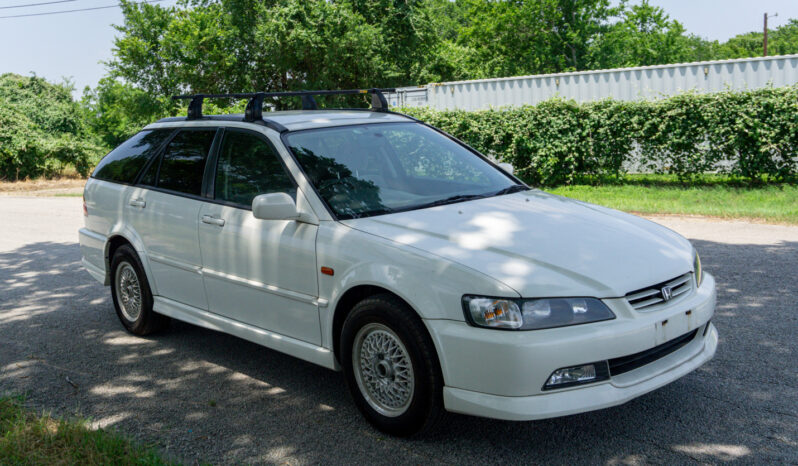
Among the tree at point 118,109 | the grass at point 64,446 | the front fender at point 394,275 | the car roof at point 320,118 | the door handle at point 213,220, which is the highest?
the tree at point 118,109

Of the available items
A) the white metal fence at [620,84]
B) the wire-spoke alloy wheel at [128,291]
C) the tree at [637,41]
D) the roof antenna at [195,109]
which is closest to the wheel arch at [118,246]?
the wire-spoke alloy wheel at [128,291]

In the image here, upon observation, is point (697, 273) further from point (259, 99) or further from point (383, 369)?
point (259, 99)

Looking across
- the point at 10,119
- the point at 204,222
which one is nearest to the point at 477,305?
the point at 204,222

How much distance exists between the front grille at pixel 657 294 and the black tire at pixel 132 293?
12.8ft

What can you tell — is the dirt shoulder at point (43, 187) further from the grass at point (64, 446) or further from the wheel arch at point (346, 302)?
the wheel arch at point (346, 302)

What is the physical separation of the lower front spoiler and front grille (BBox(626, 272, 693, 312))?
12.3 inches

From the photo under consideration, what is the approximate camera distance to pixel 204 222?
17.4 feet

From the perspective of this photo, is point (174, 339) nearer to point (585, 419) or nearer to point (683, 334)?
point (585, 419)

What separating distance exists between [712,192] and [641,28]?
44.3 m

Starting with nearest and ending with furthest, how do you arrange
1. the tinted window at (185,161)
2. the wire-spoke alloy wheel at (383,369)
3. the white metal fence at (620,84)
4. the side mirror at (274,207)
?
the wire-spoke alloy wheel at (383,369)
the side mirror at (274,207)
the tinted window at (185,161)
the white metal fence at (620,84)

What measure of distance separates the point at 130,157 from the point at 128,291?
1154mm

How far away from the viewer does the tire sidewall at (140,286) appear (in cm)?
608

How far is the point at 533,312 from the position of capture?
3.56m

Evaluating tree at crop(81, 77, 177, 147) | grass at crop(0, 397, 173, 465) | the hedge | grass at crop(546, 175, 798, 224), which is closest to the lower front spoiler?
grass at crop(0, 397, 173, 465)
